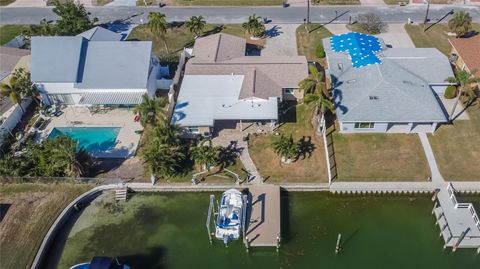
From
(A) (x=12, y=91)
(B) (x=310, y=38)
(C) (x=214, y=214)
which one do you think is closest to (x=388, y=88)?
(B) (x=310, y=38)

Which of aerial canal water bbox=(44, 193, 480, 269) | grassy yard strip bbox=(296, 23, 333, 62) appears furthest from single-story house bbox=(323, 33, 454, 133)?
aerial canal water bbox=(44, 193, 480, 269)

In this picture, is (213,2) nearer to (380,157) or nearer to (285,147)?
(285,147)

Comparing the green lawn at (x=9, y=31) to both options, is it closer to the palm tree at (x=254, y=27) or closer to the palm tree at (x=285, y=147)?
the palm tree at (x=254, y=27)

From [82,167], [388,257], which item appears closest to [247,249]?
[388,257]

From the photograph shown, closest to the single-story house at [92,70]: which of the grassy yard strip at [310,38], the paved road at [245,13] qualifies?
the paved road at [245,13]

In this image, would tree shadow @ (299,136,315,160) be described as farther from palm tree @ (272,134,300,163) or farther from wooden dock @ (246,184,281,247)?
wooden dock @ (246,184,281,247)

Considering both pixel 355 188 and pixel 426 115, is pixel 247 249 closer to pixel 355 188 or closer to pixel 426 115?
pixel 355 188
